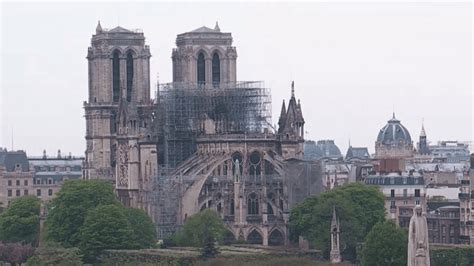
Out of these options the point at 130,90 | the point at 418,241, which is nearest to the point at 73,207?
the point at 130,90

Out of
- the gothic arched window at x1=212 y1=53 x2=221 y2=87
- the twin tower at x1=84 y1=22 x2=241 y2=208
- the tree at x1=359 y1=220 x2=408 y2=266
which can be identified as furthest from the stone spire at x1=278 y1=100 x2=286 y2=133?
the tree at x1=359 y1=220 x2=408 y2=266

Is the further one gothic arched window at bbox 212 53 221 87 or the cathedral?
gothic arched window at bbox 212 53 221 87

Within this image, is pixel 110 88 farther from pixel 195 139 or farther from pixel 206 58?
pixel 195 139

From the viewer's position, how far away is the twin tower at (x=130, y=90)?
15175 centimetres

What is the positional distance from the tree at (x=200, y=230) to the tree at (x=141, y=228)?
2203 millimetres

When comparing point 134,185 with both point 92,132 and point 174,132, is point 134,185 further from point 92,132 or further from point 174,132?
point 92,132

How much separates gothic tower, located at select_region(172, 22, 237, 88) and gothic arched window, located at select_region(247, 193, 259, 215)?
17993 mm

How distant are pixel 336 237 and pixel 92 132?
51.4 meters

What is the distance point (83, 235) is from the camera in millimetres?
126375

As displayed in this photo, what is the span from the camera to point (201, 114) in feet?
502

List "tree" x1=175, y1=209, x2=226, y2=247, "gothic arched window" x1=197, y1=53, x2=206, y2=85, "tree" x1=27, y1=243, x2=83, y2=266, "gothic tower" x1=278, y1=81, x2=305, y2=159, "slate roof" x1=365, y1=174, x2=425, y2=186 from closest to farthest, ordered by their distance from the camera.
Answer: "tree" x1=27, y1=243, x2=83, y2=266
"tree" x1=175, y1=209, x2=226, y2=247
"gothic tower" x1=278, y1=81, x2=305, y2=159
"slate roof" x1=365, y1=174, x2=425, y2=186
"gothic arched window" x1=197, y1=53, x2=206, y2=85

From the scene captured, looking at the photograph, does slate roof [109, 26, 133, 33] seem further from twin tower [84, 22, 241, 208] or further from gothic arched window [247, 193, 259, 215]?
gothic arched window [247, 193, 259, 215]

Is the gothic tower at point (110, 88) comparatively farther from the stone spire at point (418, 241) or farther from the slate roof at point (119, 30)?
the stone spire at point (418, 241)

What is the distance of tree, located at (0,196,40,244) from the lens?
144m
